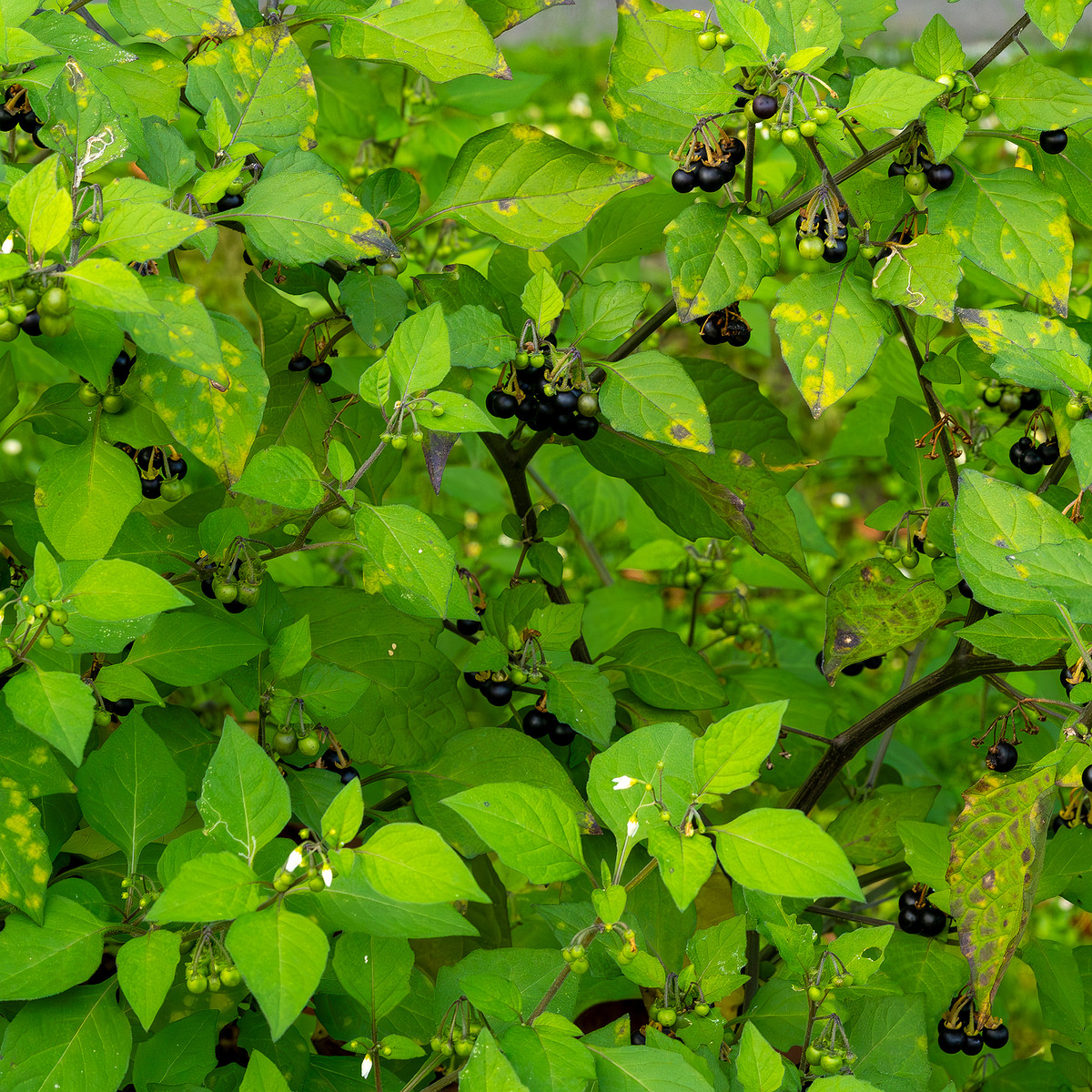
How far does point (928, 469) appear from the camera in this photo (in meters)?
1.89

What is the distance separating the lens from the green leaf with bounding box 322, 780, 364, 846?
3.45ft

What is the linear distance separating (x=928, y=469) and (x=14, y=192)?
4.61 feet

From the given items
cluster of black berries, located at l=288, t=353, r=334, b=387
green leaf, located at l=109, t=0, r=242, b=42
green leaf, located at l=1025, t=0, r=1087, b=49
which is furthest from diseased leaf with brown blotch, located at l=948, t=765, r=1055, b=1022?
green leaf, located at l=109, t=0, r=242, b=42

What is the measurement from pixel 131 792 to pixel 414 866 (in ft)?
1.45

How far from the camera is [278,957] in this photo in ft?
3.19

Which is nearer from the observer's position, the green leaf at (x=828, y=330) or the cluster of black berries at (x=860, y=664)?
the green leaf at (x=828, y=330)

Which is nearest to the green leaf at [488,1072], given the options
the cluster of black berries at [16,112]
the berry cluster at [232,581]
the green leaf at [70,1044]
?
the green leaf at [70,1044]

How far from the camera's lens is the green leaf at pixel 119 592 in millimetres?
1088

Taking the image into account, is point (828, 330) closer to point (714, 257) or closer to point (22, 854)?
point (714, 257)

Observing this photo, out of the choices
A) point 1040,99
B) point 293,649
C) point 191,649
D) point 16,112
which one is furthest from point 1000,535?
point 16,112

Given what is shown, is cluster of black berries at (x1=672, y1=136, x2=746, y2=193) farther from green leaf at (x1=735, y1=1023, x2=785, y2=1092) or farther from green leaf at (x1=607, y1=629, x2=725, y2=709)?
green leaf at (x1=735, y1=1023, x2=785, y2=1092)

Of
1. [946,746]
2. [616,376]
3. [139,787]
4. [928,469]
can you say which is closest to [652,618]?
[928,469]

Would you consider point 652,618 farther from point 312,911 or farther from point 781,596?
point 781,596

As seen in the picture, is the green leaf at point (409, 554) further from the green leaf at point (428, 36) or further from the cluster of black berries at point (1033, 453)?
the cluster of black berries at point (1033, 453)
